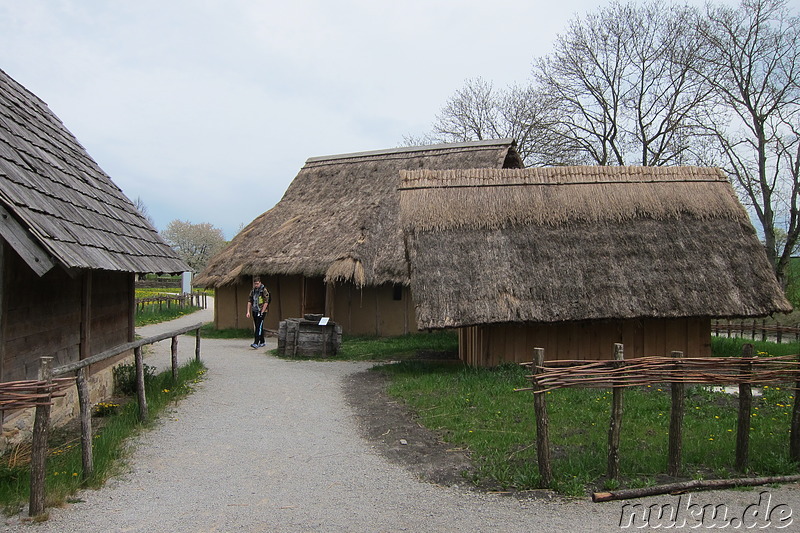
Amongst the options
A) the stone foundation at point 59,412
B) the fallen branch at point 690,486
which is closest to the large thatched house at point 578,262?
the stone foundation at point 59,412

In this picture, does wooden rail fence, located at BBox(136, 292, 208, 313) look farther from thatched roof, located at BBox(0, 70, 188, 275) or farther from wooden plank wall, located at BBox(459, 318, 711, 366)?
wooden plank wall, located at BBox(459, 318, 711, 366)

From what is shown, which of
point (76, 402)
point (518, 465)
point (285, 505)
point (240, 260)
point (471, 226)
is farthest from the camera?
point (240, 260)

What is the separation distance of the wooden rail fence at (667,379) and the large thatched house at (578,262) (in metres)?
4.48

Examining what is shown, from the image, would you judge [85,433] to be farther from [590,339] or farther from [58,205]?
[590,339]

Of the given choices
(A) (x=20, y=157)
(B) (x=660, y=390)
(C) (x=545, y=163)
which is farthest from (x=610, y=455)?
(C) (x=545, y=163)

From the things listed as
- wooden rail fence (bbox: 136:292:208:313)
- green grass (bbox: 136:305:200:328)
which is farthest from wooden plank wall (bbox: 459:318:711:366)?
wooden rail fence (bbox: 136:292:208:313)

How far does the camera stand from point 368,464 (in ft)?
19.4

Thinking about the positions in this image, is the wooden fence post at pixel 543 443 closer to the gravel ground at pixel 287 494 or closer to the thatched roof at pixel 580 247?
the gravel ground at pixel 287 494

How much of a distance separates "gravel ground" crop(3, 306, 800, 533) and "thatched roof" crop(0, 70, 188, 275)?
6.50 feet

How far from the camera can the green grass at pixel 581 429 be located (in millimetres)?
5371

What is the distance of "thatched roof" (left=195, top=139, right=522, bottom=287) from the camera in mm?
15992

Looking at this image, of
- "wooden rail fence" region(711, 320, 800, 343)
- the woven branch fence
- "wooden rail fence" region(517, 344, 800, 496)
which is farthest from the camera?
"wooden rail fence" region(711, 320, 800, 343)

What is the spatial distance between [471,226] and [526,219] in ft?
3.39

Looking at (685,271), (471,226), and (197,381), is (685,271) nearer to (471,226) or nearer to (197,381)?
(471,226)
